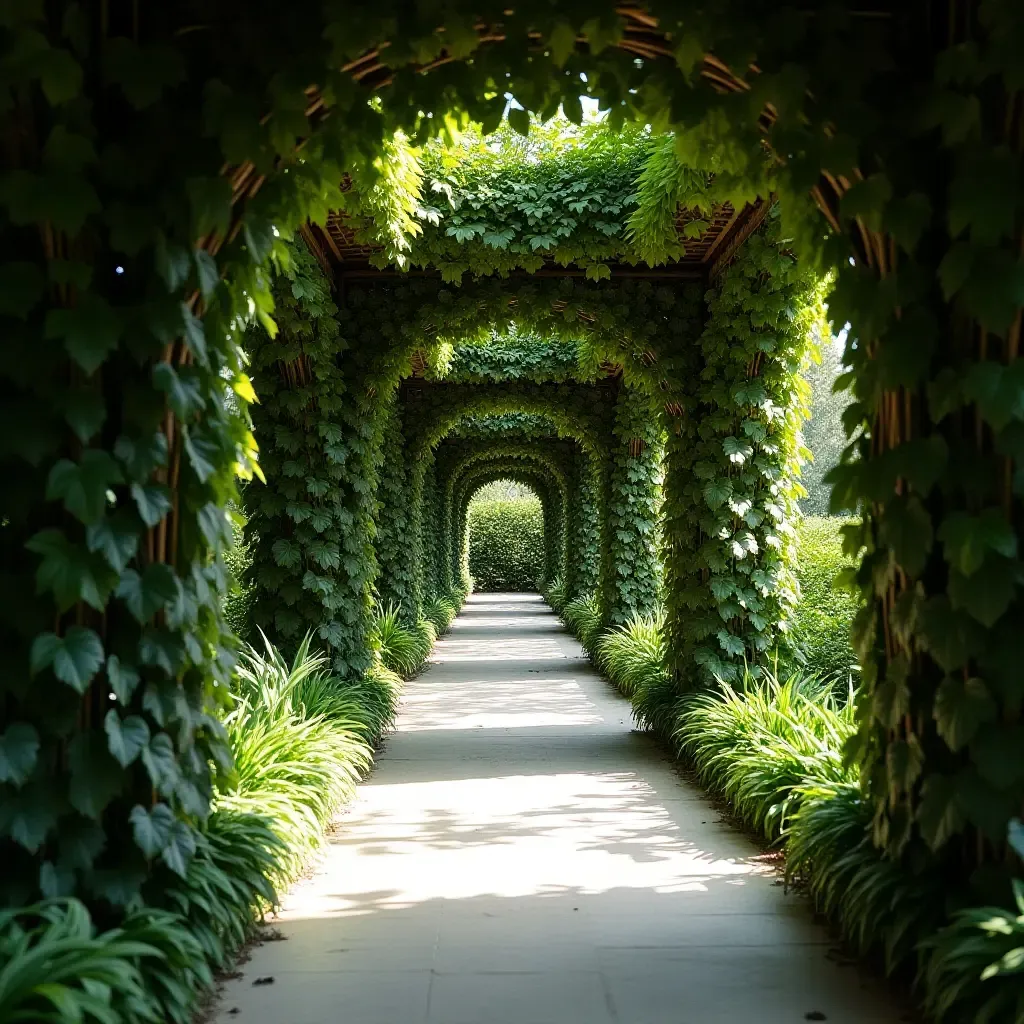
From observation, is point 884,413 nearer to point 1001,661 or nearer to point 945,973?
point 1001,661

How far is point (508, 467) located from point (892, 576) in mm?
21273

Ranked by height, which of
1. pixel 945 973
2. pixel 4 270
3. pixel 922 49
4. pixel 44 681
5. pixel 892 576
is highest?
pixel 922 49

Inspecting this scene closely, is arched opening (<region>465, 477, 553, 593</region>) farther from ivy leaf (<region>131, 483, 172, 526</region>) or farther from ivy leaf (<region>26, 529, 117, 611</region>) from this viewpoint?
ivy leaf (<region>26, 529, 117, 611</region>)

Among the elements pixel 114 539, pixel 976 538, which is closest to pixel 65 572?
pixel 114 539

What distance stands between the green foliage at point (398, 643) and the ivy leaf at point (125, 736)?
6.96m

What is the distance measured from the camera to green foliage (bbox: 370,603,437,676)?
10.6 m

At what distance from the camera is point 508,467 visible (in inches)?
960

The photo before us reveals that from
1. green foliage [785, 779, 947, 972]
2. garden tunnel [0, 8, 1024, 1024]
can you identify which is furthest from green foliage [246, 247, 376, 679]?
green foliage [785, 779, 947, 972]

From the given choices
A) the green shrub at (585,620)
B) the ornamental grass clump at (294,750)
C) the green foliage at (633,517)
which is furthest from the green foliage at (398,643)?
the ornamental grass clump at (294,750)

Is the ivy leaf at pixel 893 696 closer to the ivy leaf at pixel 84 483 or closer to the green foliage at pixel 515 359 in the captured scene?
the ivy leaf at pixel 84 483

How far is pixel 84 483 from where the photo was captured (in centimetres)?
264

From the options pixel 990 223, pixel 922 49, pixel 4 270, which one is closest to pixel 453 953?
pixel 4 270

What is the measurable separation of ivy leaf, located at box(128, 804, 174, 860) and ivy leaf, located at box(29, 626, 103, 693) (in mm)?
414

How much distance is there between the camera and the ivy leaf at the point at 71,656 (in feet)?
8.55
